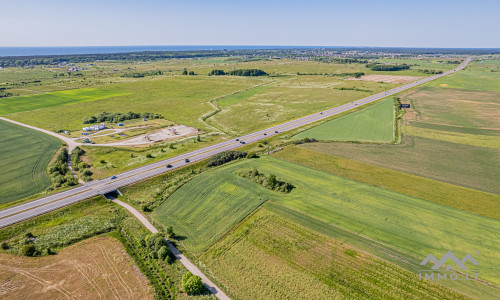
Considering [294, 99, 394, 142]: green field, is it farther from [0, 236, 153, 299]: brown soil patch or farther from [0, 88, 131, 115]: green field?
[0, 88, 131, 115]: green field

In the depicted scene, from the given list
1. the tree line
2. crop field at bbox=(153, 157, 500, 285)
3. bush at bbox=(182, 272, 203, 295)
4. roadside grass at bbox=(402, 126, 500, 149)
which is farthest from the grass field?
the tree line

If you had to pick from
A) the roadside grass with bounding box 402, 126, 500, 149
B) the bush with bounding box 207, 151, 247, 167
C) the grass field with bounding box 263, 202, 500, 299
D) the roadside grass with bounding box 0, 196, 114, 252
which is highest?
the roadside grass with bounding box 402, 126, 500, 149

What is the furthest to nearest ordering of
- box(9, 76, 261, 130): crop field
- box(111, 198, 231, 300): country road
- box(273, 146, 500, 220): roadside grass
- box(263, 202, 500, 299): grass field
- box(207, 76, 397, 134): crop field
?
box(9, 76, 261, 130): crop field, box(207, 76, 397, 134): crop field, box(273, 146, 500, 220): roadside grass, box(111, 198, 231, 300): country road, box(263, 202, 500, 299): grass field

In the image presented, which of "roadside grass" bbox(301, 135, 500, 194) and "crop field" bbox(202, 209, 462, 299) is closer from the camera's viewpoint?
"crop field" bbox(202, 209, 462, 299)

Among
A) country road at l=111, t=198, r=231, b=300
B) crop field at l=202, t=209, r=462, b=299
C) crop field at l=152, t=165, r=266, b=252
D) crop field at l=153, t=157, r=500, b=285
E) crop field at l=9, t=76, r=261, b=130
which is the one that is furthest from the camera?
crop field at l=9, t=76, r=261, b=130

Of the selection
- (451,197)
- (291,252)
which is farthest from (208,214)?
(451,197)

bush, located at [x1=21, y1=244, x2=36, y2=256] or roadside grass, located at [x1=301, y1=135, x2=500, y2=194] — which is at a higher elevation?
roadside grass, located at [x1=301, y1=135, x2=500, y2=194]
